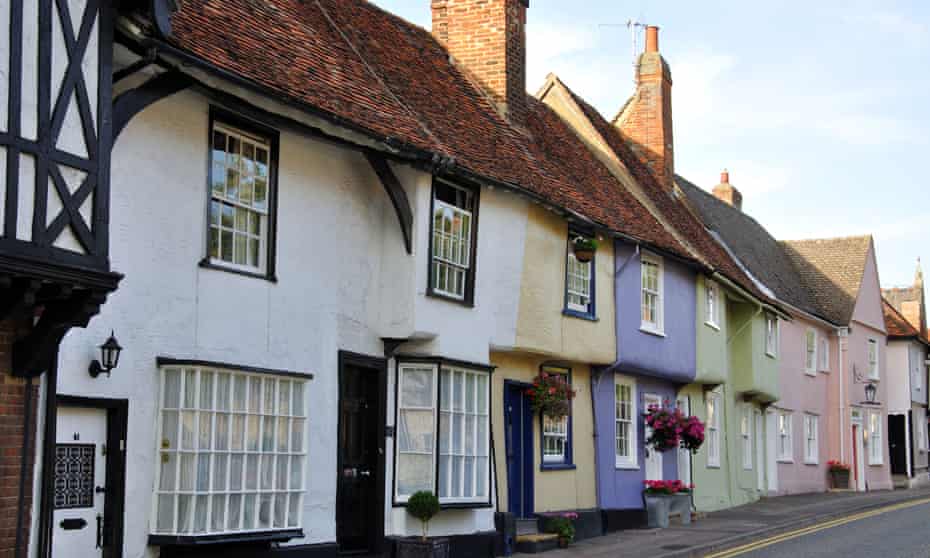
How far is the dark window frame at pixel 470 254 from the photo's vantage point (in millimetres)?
15875

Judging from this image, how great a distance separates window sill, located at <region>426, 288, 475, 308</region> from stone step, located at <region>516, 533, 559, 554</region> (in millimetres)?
3881

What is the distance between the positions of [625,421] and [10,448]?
14.5 metres

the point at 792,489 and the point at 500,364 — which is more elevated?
the point at 500,364

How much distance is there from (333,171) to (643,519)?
1111cm

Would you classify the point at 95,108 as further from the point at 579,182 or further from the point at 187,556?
the point at 579,182

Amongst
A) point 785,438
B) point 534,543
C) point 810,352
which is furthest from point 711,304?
point 810,352

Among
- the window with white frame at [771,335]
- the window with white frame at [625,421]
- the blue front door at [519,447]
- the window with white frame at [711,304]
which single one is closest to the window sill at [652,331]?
the window with white frame at [625,421]

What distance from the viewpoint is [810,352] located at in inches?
1495

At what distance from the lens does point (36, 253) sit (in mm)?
9539

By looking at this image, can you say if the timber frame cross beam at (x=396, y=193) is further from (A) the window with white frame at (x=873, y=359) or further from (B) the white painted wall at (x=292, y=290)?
(A) the window with white frame at (x=873, y=359)

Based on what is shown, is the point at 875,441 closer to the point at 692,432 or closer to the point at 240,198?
the point at 692,432

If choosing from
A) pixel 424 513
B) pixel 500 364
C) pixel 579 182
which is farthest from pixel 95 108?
pixel 579 182

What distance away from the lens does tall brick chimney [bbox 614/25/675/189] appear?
29.4m

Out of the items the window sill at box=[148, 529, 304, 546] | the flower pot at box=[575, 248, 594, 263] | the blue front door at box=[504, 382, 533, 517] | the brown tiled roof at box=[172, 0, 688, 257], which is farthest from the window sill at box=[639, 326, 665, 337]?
the window sill at box=[148, 529, 304, 546]
